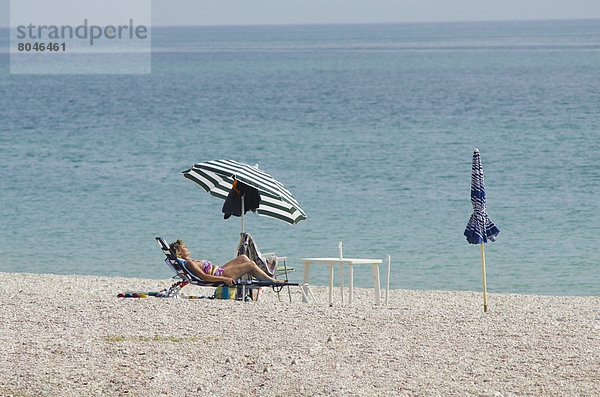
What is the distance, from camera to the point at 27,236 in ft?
53.6

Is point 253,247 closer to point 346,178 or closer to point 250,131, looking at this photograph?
point 346,178

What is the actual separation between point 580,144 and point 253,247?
72.6 ft

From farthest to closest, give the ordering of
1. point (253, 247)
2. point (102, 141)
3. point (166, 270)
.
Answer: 1. point (102, 141)
2. point (166, 270)
3. point (253, 247)

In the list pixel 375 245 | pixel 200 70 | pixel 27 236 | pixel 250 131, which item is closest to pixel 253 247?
pixel 375 245

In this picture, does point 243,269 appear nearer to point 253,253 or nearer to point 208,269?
point 208,269

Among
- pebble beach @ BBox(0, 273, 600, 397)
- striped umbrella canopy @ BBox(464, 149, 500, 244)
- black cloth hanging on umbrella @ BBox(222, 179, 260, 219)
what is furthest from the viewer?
black cloth hanging on umbrella @ BBox(222, 179, 260, 219)

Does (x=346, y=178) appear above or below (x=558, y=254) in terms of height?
above

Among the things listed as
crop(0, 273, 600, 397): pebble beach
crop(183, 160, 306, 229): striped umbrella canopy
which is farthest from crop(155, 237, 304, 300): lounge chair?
crop(183, 160, 306, 229): striped umbrella canopy

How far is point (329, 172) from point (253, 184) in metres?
15.0

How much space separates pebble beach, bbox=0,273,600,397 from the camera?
5.79 metres

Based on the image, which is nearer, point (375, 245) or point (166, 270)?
point (166, 270)

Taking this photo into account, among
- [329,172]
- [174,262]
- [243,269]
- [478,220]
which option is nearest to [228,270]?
[243,269]

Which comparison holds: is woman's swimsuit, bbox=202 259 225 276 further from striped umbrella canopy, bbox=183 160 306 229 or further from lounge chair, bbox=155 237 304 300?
striped umbrella canopy, bbox=183 160 306 229

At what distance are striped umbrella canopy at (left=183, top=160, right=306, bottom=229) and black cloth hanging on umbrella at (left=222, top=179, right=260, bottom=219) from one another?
7 cm
